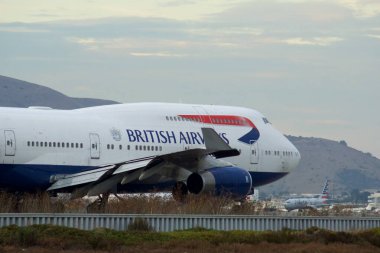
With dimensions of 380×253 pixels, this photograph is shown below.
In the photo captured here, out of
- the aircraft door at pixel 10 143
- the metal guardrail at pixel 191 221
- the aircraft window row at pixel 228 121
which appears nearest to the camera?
the metal guardrail at pixel 191 221

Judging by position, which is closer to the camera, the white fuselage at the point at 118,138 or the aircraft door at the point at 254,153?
the white fuselage at the point at 118,138

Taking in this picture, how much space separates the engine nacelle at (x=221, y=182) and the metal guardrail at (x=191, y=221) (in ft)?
18.3

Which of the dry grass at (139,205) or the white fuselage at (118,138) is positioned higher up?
the white fuselage at (118,138)

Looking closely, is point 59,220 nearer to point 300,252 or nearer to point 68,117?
point 300,252

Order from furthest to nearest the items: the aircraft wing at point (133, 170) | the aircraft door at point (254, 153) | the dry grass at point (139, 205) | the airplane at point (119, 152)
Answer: the aircraft door at point (254, 153)
the aircraft wing at point (133, 170)
the airplane at point (119, 152)
the dry grass at point (139, 205)

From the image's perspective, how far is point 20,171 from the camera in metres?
44.4

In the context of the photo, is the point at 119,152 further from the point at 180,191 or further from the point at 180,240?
the point at 180,240

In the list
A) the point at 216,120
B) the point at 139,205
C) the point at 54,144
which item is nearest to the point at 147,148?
the point at 216,120

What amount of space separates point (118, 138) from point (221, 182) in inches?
205

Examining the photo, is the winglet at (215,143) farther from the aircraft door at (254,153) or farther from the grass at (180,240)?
the grass at (180,240)

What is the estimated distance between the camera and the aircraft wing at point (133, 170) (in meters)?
45.5

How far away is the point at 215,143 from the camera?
1807 inches

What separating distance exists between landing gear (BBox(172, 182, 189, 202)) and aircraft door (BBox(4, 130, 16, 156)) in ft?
21.9

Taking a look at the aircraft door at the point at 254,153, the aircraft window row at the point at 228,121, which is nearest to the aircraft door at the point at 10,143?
the aircraft window row at the point at 228,121
